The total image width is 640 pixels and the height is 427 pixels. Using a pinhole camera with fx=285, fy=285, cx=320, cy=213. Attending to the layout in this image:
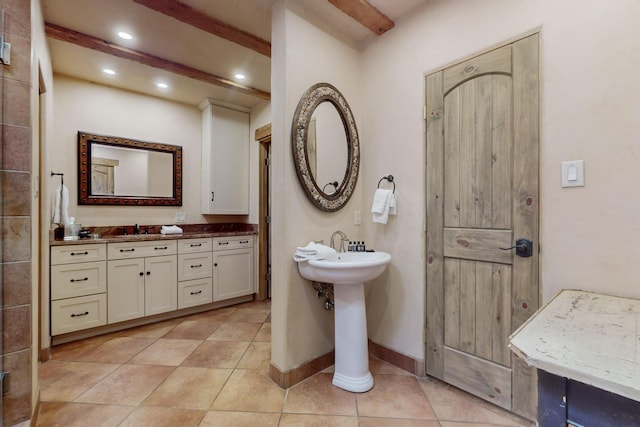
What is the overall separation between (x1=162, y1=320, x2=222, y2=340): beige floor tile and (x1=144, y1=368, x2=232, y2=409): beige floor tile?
603mm

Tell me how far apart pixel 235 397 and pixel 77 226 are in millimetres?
2321

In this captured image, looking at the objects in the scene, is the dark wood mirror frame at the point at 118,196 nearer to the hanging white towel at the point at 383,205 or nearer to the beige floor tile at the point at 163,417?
the beige floor tile at the point at 163,417

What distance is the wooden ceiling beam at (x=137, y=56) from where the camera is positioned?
7.31 feet

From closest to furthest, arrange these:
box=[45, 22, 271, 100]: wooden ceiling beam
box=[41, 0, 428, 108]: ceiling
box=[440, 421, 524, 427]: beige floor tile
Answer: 1. box=[440, 421, 524, 427]: beige floor tile
2. box=[41, 0, 428, 108]: ceiling
3. box=[45, 22, 271, 100]: wooden ceiling beam

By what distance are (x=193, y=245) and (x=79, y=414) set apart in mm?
1782

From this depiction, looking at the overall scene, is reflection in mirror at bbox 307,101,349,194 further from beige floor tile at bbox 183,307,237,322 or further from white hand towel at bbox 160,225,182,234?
white hand towel at bbox 160,225,182,234

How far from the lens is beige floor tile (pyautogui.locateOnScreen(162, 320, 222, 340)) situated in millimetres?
2652

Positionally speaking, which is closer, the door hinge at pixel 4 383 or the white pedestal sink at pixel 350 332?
the door hinge at pixel 4 383

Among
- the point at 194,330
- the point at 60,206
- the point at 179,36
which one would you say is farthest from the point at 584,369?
the point at 60,206

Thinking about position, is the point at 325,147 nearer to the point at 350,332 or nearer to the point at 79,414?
the point at 350,332

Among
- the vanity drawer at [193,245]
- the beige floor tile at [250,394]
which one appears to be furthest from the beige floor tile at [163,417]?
the vanity drawer at [193,245]

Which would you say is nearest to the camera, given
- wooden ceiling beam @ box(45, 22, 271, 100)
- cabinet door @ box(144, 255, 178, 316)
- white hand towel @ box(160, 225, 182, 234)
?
wooden ceiling beam @ box(45, 22, 271, 100)

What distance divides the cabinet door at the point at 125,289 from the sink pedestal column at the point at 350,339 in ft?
7.02

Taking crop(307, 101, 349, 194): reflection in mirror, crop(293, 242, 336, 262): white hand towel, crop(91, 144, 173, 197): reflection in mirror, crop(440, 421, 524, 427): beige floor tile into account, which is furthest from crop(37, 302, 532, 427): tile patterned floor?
crop(91, 144, 173, 197): reflection in mirror
